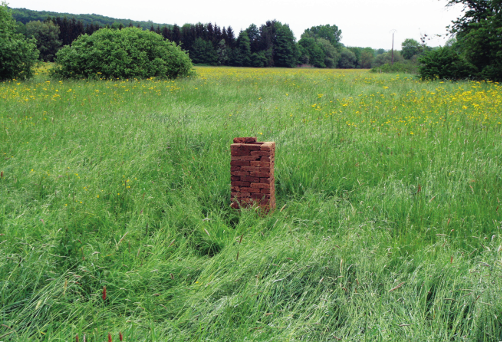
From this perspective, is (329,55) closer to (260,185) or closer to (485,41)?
(485,41)

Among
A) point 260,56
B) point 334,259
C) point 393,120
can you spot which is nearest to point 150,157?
point 334,259

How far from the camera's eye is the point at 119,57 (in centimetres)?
1432

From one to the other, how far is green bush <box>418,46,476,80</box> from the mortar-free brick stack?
15917 millimetres

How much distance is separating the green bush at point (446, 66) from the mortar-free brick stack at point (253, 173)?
15.9 meters

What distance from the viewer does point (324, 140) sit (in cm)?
613

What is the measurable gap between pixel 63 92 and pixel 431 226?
32.4ft

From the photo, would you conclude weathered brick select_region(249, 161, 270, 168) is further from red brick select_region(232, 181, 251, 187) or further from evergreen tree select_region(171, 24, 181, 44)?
evergreen tree select_region(171, 24, 181, 44)

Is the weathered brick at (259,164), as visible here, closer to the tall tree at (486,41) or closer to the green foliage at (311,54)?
the tall tree at (486,41)

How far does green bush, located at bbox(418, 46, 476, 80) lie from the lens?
659 inches

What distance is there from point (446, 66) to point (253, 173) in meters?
17.0

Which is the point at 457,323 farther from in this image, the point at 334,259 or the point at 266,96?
the point at 266,96

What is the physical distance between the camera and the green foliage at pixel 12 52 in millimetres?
12195

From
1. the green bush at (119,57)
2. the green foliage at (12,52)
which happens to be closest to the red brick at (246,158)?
the green bush at (119,57)

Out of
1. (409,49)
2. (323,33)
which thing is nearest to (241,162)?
(409,49)
